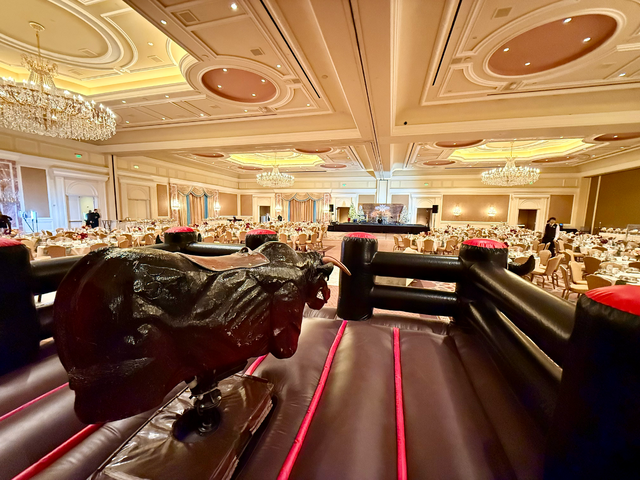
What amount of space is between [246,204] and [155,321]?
18.4 metres

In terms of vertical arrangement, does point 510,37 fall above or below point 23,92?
above

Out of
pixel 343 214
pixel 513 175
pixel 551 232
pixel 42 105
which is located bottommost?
pixel 551 232

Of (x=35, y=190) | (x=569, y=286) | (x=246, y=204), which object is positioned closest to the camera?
(x=569, y=286)

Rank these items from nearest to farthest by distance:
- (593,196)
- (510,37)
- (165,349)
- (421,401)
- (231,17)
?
(165,349) < (421,401) < (231,17) < (510,37) < (593,196)

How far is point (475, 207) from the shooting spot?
46.8 feet

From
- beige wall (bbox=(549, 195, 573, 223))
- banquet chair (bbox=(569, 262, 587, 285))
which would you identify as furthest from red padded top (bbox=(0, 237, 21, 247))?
beige wall (bbox=(549, 195, 573, 223))

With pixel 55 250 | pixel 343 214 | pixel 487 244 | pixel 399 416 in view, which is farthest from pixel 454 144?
pixel 55 250

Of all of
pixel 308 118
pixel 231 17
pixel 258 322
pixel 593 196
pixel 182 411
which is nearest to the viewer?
pixel 258 322

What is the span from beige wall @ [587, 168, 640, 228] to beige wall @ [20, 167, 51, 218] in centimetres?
2076

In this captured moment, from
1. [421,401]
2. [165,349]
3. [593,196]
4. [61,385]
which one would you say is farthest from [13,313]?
[593,196]

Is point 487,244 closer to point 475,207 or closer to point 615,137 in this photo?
point 615,137

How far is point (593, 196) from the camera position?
468 inches

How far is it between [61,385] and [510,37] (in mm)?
A: 5716

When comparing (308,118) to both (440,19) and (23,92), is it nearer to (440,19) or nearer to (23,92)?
(440,19)
